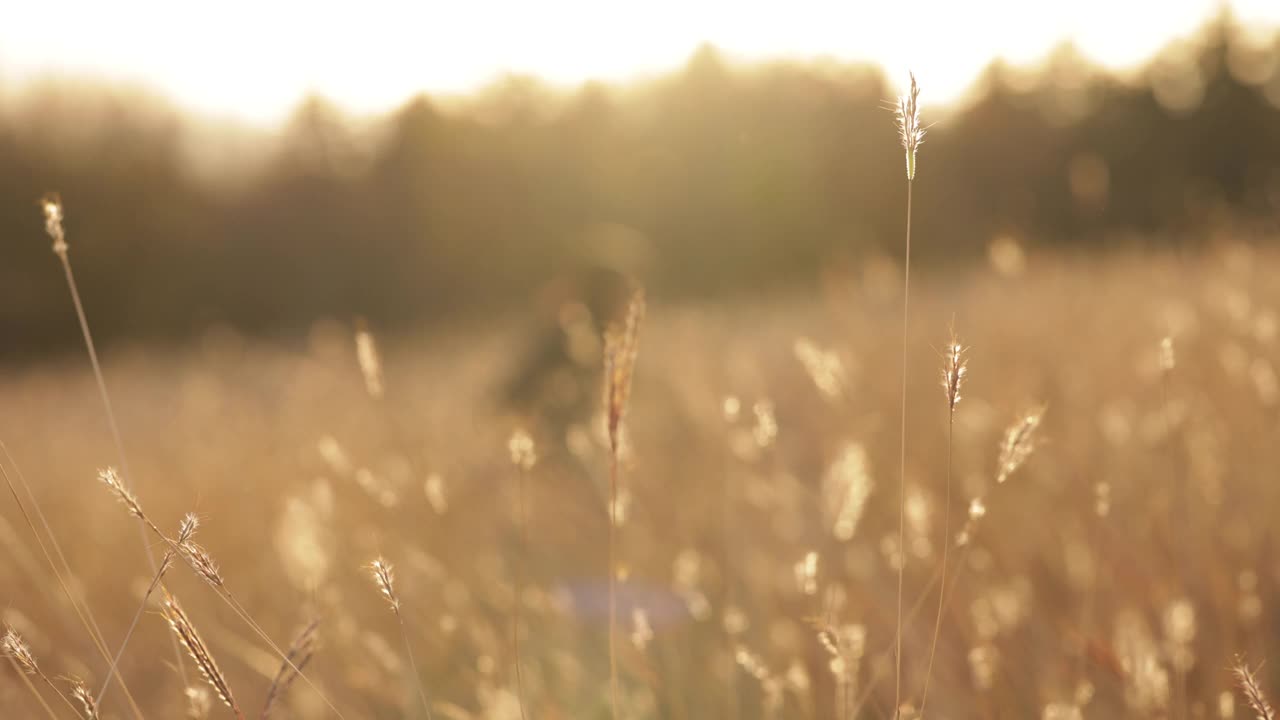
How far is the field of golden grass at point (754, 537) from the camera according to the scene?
1.52m

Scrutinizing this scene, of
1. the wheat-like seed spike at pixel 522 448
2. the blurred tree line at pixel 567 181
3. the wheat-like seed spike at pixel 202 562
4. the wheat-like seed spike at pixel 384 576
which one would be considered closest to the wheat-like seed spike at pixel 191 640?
the wheat-like seed spike at pixel 202 562

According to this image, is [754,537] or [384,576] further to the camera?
[754,537]

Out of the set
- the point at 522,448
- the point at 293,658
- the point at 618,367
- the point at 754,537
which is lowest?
the point at 754,537

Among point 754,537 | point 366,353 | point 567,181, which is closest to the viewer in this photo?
point 366,353

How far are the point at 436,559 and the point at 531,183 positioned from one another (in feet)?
37.2

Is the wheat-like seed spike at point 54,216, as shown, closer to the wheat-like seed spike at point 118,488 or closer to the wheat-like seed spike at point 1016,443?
the wheat-like seed spike at point 118,488

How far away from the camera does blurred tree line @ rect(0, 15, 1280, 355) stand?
1164 cm

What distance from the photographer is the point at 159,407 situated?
6199 mm

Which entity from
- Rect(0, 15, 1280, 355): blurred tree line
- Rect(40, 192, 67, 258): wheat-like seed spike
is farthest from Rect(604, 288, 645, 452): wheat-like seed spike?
Rect(0, 15, 1280, 355): blurred tree line

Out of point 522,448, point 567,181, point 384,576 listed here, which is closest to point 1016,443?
point 522,448

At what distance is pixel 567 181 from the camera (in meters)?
13.2

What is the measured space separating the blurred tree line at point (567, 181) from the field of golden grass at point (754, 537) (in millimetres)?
7995

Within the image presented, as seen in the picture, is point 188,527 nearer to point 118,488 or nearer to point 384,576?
point 118,488

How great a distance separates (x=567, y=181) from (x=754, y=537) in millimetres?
11138
